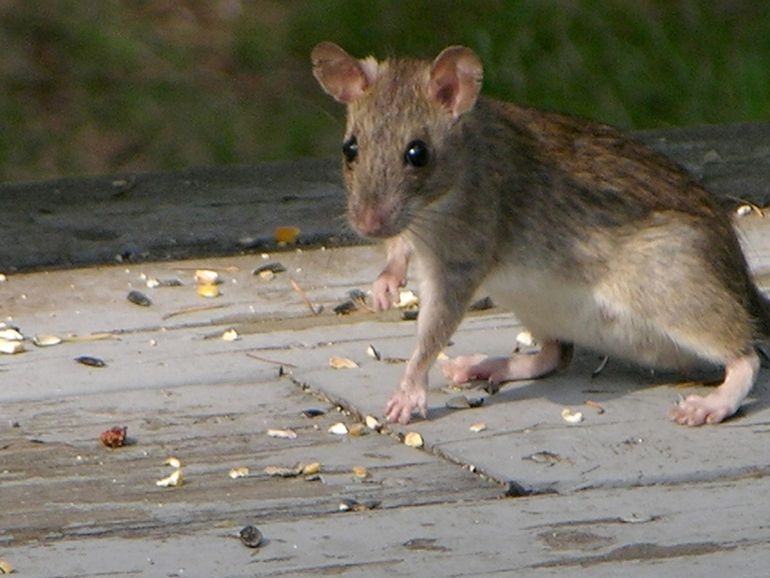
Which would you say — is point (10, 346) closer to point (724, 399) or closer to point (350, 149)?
point (350, 149)

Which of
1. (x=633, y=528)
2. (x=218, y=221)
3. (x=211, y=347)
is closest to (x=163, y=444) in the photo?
(x=211, y=347)

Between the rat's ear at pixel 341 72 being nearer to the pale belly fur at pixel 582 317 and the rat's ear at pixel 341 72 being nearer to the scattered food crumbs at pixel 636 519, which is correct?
the pale belly fur at pixel 582 317

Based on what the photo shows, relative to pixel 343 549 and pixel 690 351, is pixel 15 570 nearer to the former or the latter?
pixel 343 549

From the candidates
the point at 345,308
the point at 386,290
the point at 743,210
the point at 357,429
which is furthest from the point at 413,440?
the point at 743,210

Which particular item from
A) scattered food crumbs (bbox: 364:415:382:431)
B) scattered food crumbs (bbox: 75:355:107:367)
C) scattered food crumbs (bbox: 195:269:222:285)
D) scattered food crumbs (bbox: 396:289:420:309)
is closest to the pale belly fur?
scattered food crumbs (bbox: 396:289:420:309)

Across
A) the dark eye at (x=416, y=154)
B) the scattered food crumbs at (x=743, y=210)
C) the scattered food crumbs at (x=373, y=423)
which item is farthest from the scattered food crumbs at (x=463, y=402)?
the scattered food crumbs at (x=743, y=210)

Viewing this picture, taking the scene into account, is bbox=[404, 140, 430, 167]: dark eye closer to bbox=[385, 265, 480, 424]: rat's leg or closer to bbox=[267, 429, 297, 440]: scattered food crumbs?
bbox=[385, 265, 480, 424]: rat's leg
